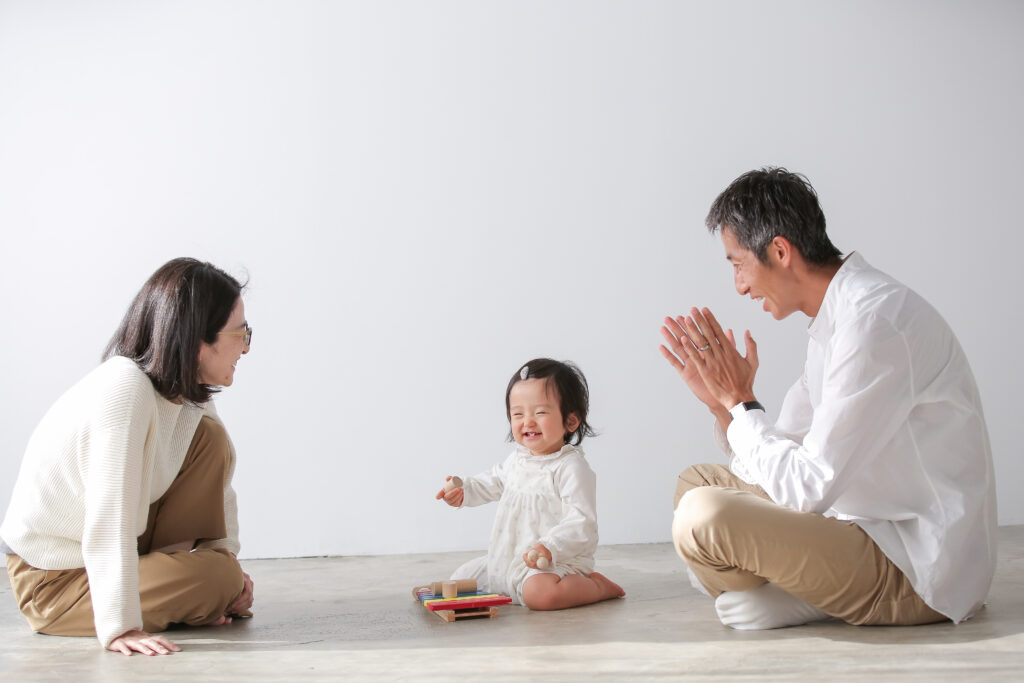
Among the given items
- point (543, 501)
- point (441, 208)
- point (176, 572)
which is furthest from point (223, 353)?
point (441, 208)

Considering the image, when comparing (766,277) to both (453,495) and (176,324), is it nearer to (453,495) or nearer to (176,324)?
(453,495)

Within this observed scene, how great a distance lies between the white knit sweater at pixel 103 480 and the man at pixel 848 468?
1008mm

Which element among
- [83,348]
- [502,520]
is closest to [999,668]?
[502,520]

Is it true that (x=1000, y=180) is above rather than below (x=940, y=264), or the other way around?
above

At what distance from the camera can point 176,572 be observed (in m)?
1.87

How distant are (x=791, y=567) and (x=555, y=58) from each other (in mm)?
2312

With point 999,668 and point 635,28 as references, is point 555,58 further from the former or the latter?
point 999,668

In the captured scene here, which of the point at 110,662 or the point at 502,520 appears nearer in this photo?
the point at 110,662

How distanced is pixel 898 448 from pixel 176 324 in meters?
1.36

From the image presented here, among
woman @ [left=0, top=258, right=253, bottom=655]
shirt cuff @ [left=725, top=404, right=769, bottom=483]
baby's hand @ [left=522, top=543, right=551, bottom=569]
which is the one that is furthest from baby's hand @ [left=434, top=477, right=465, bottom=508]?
shirt cuff @ [left=725, top=404, right=769, bottom=483]

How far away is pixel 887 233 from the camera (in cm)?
347

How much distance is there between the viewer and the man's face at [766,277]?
5.86 feet

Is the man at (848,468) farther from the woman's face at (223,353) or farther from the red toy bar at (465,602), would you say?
the woman's face at (223,353)

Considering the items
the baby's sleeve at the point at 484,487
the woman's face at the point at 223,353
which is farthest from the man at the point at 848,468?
the woman's face at the point at 223,353
